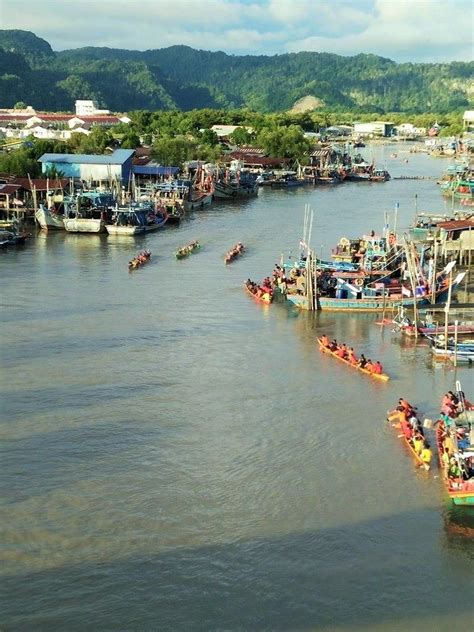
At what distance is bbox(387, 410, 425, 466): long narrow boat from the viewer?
56.4 ft

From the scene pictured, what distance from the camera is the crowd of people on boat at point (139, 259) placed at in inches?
1428

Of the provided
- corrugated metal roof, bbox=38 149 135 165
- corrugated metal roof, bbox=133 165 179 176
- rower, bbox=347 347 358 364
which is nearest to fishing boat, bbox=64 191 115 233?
corrugated metal roof, bbox=38 149 135 165

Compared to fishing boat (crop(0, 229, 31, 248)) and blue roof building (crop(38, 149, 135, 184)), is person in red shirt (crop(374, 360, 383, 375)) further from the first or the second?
blue roof building (crop(38, 149, 135, 184))

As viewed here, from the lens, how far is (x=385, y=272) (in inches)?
→ 1196

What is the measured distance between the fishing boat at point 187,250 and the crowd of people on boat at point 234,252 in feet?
5.49

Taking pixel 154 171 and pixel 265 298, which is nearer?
pixel 265 298

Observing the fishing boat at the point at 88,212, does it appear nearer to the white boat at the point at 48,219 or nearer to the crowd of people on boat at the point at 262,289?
the white boat at the point at 48,219

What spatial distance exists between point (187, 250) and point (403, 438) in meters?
22.6

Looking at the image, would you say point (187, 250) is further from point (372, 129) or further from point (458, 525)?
point (372, 129)

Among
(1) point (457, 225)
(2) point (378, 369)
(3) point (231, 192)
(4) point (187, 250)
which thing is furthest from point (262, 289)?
(3) point (231, 192)

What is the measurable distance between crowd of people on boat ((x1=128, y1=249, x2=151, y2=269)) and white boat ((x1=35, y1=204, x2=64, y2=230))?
854 cm

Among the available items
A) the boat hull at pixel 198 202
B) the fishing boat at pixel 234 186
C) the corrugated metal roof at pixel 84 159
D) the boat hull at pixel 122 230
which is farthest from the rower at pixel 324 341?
the fishing boat at pixel 234 186

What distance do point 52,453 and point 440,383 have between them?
9899mm

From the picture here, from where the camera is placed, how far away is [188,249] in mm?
39688
